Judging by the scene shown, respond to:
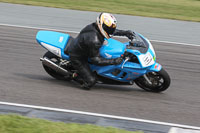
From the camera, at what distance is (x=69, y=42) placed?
834 cm

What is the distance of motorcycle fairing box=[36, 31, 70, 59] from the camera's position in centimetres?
820

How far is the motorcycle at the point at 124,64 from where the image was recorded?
780cm

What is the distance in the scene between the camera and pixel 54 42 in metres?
8.27

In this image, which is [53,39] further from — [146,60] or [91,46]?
[146,60]

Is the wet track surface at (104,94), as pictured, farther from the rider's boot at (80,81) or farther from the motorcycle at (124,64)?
the motorcycle at (124,64)

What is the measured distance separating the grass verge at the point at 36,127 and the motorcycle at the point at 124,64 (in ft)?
7.68

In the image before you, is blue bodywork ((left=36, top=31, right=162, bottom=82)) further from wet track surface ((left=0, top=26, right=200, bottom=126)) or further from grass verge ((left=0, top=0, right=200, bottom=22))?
grass verge ((left=0, top=0, right=200, bottom=22))

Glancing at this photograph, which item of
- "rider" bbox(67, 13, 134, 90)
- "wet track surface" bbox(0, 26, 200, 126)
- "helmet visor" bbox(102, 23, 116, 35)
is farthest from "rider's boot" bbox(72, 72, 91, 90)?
A: "helmet visor" bbox(102, 23, 116, 35)

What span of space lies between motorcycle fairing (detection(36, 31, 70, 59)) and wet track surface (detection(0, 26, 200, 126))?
757 millimetres

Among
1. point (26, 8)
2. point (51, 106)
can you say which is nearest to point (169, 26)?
point (26, 8)

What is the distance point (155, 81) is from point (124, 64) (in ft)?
2.48

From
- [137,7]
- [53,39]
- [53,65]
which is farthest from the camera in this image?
[137,7]

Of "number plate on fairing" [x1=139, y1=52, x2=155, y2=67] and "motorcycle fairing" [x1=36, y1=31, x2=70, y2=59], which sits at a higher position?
"motorcycle fairing" [x1=36, y1=31, x2=70, y2=59]

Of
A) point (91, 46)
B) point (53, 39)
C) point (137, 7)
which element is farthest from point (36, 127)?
point (137, 7)
